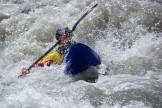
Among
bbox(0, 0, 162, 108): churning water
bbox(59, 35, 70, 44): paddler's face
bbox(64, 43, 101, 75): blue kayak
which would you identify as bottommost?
bbox(0, 0, 162, 108): churning water

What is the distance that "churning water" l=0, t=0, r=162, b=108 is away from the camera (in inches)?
234

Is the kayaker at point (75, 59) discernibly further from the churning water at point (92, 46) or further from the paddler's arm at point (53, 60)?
the churning water at point (92, 46)

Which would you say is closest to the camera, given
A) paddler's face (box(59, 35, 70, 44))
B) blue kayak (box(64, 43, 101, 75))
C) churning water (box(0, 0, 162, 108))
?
churning water (box(0, 0, 162, 108))

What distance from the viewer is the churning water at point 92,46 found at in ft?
19.5

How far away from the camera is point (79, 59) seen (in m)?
6.85

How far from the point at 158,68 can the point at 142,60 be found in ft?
1.37

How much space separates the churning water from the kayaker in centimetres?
16

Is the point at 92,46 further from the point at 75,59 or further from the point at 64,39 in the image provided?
the point at 75,59

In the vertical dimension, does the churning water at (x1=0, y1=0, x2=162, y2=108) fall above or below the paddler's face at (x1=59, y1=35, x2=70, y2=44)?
below

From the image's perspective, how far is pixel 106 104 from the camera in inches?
227

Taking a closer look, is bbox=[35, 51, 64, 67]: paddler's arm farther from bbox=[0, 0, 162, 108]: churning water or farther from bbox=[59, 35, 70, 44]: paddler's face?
bbox=[59, 35, 70, 44]: paddler's face

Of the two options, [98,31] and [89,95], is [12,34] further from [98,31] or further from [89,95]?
[89,95]

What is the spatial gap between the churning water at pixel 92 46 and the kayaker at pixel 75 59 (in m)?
0.16

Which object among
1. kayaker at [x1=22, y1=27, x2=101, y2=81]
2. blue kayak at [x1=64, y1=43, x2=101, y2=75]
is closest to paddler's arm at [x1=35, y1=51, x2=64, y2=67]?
kayaker at [x1=22, y1=27, x2=101, y2=81]
